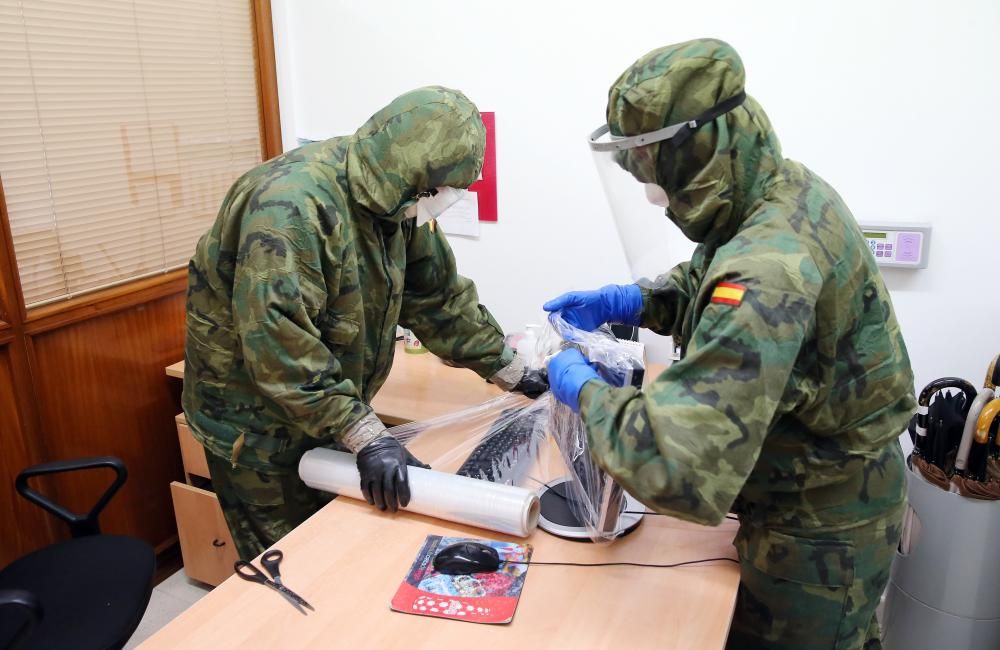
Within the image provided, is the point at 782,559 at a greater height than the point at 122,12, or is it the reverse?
the point at 122,12

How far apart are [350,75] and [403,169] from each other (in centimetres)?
Answer: 128

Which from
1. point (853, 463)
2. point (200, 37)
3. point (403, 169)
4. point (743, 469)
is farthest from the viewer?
point (200, 37)

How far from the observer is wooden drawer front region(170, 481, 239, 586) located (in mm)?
2311

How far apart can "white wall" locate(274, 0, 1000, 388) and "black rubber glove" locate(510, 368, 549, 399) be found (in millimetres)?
528

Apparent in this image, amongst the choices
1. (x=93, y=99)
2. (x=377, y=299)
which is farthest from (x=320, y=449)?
(x=93, y=99)

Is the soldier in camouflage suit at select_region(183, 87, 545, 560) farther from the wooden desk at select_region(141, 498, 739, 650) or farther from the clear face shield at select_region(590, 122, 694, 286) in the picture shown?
the clear face shield at select_region(590, 122, 694, 286)

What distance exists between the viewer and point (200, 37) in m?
2.43

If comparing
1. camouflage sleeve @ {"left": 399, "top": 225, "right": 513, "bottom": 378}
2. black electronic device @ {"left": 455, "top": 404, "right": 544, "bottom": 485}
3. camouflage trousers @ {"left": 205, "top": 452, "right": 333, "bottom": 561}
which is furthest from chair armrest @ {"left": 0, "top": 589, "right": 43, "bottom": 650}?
camouflage sleeve @ {"left": 399, "top": 225, "right": 513, "bottom": 378}

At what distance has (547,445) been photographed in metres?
1.65

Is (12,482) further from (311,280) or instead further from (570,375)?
(570,375)

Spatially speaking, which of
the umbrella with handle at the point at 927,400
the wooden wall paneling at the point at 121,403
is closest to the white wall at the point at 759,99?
the umbrella with handle at the point at 927,400

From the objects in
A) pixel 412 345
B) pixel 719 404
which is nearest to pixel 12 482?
pixel 412 345

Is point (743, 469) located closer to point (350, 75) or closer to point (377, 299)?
point (377, 299)

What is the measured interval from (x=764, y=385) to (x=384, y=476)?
0.74 metres
